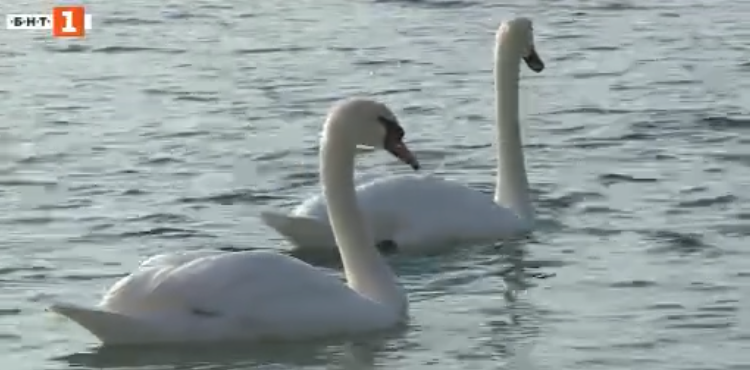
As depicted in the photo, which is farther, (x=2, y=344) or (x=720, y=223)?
(x=720, y=223)

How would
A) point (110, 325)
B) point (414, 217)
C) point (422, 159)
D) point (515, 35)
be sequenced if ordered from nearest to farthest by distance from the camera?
point (110, 325)
point (414, 217)
point (515, 35)
point (422, 159)

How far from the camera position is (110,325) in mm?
9805

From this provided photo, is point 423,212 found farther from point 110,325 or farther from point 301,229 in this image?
point 110,325

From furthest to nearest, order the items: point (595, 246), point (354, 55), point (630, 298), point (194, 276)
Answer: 1. point (354, 55)
2. point (595, 246)
3. point (630, 298)
4. point (194, 276)

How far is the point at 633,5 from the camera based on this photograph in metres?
22.0

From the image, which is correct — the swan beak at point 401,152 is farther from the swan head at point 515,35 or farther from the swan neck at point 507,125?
the swan head at point 515,35

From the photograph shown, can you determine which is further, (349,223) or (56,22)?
(56,22)

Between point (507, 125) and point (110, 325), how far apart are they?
4.20 meters

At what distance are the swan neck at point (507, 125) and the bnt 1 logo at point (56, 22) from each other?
26.0 ft

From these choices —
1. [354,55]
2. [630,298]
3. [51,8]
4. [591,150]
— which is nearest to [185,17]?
[51,8]

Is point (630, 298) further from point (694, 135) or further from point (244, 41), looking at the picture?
point (244, 41)

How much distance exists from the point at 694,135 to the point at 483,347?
Answer: 5.43 meters

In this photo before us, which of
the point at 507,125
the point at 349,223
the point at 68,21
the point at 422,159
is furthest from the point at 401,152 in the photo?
the point at 68,21

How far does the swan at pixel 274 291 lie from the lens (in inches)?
389
